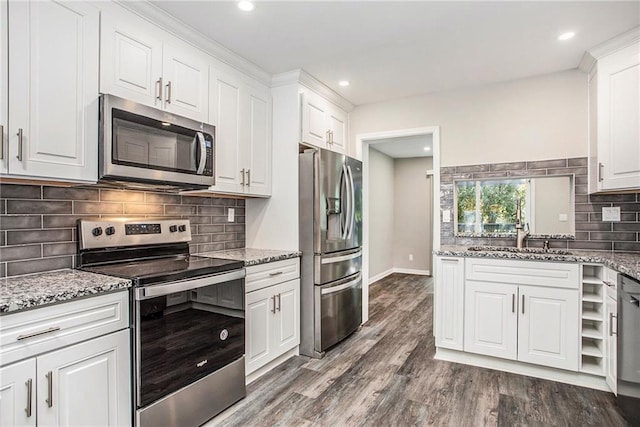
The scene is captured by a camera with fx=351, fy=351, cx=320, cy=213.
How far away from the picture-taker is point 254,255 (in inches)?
108

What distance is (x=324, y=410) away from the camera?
2.20 meters

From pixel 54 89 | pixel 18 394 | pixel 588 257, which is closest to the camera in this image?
pixel 18 394

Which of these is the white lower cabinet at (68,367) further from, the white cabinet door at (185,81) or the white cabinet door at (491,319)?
the white cabinet door at (491,319)

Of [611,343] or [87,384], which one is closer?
[87,384]

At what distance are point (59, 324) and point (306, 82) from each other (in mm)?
2550

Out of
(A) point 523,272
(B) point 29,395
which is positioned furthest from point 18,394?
(A) point 523,272

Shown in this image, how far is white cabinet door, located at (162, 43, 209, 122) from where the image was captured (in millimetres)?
2230

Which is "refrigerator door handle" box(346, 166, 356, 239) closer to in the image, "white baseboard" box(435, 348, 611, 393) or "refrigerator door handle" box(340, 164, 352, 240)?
"refrigerator door handle" box(340, 164, 352, 240)

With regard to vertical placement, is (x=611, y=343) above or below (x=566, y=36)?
below

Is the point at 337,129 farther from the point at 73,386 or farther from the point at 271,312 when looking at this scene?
the point at 73,386

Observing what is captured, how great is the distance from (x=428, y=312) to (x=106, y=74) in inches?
157

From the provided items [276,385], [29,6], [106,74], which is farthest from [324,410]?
[29,6]

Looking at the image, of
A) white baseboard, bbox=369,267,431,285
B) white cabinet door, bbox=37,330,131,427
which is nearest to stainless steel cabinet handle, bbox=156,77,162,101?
white cabinet door, bbox=37,330,131,427

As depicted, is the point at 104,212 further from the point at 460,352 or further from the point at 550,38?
the point at 550,38
